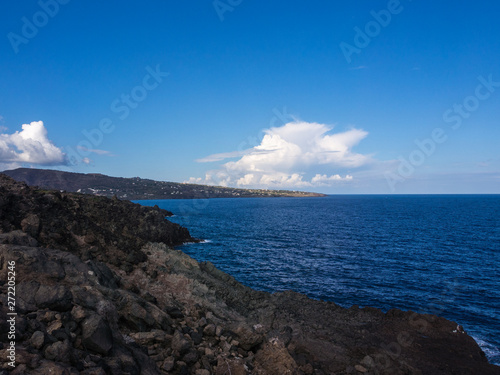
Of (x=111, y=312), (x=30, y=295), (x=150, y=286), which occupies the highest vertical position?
(x=30, y=295)

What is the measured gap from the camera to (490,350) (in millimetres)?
24875

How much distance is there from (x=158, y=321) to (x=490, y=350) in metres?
27.9

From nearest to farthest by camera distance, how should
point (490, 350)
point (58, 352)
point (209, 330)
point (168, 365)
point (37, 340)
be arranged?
1. point (58, 352)
2. point (37, 340)
3. point (168, 365)
4. point (209, 330)
5. point (490, 350)

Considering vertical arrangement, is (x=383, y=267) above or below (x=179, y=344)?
below

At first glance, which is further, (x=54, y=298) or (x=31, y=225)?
(x=31, y=225)

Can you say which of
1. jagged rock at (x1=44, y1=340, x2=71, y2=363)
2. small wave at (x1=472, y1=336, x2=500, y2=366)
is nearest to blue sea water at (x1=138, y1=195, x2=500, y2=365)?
small wave at (x1=472, y1=336, x2=500, y2=366)

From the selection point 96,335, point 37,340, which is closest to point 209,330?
point 96,335

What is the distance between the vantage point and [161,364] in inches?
524

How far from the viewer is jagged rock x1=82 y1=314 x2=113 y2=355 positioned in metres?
11.0

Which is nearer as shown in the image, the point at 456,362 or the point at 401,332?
the point at 456,362

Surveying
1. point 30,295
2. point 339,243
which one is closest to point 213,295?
point 30,295

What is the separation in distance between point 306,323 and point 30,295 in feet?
67.9

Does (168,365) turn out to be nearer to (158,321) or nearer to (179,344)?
(179,344)

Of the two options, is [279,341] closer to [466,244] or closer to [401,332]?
[401,332]
